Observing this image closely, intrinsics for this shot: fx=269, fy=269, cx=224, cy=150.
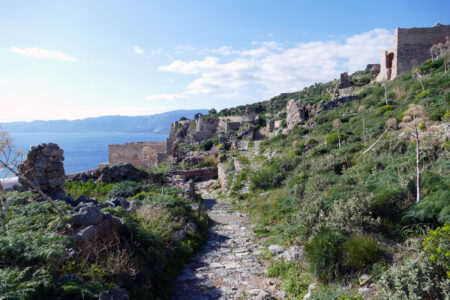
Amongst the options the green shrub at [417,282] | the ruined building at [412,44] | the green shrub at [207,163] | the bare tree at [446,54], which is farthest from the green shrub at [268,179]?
the ruined building at [412,44]

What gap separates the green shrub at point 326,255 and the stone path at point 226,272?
2.96 feet

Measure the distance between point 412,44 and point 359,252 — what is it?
2512 cm

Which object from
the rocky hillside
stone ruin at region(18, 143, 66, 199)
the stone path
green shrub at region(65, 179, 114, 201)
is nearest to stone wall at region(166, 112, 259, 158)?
green shrub at region(65, 179, 114, 201)

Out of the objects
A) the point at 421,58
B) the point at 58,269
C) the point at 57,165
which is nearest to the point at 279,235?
the point at 58,269

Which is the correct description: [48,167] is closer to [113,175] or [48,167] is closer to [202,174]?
[113,175]

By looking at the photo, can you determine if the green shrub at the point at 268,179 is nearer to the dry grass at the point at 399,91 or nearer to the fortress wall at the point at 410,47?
the dry grass at the point at 399,91

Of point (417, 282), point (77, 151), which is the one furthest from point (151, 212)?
point (77, 151)

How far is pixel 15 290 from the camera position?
291 cm

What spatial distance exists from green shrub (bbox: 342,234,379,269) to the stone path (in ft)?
4.73

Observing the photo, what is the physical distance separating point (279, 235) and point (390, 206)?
8.68ft

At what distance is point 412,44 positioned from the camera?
22781 mm

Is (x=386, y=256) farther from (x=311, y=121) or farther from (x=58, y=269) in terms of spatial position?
(x=311, y=121)

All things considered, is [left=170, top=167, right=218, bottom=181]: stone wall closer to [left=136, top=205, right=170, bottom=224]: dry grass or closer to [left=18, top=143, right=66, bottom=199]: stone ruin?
[left=18, top=143, right=66, bottom=199]: stone ruin

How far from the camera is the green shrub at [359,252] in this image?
447 cm
